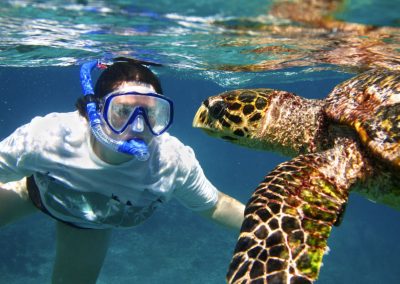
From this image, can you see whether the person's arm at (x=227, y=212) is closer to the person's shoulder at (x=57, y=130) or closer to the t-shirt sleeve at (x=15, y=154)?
the person's shoulder at (x=57, y=130)

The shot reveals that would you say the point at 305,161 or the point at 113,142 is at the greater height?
the point at 305,161

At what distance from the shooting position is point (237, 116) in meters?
3.51

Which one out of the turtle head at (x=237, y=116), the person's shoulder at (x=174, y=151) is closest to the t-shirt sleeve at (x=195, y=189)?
the person's shoulder at (x=174, y=151)

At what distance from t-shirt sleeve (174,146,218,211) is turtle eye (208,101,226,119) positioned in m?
0.59

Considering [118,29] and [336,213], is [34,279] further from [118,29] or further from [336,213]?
[336,213]

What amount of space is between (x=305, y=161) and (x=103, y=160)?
1.87 meters

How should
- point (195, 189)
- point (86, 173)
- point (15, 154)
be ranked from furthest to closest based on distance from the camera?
point (195, 189) → point (86, 173) → point (15, 154)

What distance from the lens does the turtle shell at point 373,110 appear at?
8.42 feet

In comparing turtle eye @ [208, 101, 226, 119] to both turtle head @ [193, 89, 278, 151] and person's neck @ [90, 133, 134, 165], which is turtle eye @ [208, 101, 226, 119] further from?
person's neck @ [90, 133, 134, 165]

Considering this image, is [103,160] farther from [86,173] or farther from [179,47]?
[179,47]

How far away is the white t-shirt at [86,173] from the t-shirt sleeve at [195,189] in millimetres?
11

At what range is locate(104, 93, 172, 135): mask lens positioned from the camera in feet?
10.5

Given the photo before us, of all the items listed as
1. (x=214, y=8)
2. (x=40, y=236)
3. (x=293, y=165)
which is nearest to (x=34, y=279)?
(x=40, y=236)

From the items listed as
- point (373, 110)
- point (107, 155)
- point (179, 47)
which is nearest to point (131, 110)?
point (107, 155)
